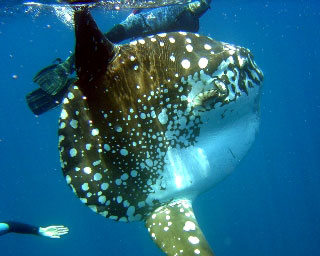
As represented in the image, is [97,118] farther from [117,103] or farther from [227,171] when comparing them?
[227,171]

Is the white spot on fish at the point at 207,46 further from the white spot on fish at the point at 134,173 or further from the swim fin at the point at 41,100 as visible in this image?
the swim fin at the point at 41,100

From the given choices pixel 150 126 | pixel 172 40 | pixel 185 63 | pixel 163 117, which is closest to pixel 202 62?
pixel 185 63

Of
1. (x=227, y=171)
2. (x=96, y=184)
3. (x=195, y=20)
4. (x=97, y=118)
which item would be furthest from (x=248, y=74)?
(x=195, y=20)

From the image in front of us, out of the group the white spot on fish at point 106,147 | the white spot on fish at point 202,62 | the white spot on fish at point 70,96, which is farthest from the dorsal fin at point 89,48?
the white spot on fish at point 202,62

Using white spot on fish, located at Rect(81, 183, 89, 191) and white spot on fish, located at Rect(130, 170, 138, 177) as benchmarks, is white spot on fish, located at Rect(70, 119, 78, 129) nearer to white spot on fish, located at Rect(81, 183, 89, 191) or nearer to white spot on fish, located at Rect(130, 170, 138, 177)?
white spot on fish, located at Rect(81, 183, 89, 191)

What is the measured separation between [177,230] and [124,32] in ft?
14.5

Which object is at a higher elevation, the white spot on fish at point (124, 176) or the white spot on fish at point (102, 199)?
the white spot on fish at point (124, 176)

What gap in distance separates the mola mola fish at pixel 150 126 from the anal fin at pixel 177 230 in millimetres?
10

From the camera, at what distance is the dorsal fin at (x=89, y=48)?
2764mm

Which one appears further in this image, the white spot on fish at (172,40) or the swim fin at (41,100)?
the swim fin at (41,100)

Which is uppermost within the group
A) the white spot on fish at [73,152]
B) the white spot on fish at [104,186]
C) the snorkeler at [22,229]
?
the white spot on fish at [73,152]

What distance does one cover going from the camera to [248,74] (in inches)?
148

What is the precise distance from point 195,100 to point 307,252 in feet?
84.4

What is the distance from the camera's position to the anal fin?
286 centimetres
